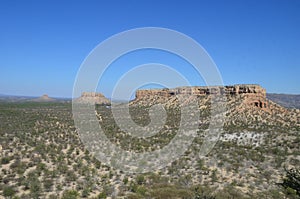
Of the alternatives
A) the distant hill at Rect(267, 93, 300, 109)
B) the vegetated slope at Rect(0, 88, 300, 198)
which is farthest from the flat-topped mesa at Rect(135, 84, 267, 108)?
the distant hill at Rect(267, 93, 300, 109)

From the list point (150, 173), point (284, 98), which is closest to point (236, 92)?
point (150, 173)

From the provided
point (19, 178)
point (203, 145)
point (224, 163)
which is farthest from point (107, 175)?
point (203, 145)

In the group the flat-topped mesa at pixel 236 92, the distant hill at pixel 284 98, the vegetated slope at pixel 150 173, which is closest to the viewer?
the vegetated slope at pixel 150 173

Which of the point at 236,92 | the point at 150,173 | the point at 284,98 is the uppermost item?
the point at 284,98

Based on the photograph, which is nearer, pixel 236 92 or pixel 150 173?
pixel 150 173

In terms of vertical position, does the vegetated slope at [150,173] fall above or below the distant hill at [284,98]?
below

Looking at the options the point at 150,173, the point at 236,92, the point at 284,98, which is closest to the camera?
the point at 150,173

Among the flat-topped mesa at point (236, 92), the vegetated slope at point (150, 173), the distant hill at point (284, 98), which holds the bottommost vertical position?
the vegetated slope at point (150, 173)

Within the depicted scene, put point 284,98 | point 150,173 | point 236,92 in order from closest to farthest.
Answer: point 150,173, point 236,92, point 284,98

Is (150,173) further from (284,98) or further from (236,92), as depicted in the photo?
(284,98)

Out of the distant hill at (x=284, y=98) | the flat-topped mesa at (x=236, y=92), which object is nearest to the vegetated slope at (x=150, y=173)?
the flat-topped mesa at (x=236, y=92)

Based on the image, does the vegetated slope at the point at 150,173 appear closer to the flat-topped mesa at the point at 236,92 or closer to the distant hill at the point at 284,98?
the flat-topped mesa at the point at 236,92

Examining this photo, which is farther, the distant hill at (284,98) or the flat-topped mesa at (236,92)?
the distant hill at (284,98)

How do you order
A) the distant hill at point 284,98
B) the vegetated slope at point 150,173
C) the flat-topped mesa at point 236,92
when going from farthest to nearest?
the distant hill at point 284,98
the flat-topped mesa at point 236,92
the vegetated slope at point 150,173
